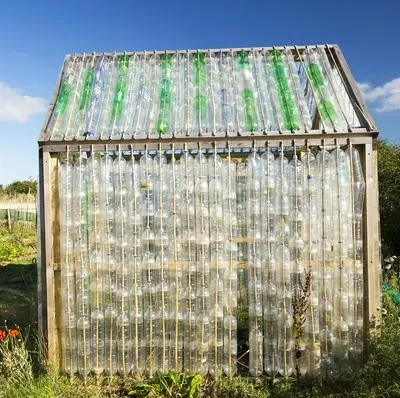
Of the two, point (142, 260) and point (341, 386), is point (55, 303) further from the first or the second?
point (341, 386)

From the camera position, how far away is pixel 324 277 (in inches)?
175

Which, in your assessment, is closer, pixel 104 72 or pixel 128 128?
pixel 128 128

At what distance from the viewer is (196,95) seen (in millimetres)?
5074

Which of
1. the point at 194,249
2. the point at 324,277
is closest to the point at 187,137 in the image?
the point at 194,249

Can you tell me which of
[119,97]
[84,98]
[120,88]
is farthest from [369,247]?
[84,98]

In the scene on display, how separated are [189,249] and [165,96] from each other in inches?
73.2

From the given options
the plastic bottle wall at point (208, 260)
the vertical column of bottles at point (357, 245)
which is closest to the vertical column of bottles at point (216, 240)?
the plastic bottle wall at point (208, 260)

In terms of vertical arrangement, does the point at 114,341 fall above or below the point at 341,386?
above

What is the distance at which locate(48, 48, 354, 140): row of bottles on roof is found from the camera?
15.3 feet

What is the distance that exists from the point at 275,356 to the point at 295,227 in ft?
4.52

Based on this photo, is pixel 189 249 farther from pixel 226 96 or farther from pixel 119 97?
pixel 119 97

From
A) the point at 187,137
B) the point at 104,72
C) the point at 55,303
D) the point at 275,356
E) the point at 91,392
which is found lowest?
the point at 91,392

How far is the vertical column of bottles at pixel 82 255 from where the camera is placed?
4590 mm

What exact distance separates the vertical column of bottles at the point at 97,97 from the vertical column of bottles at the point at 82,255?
0.36 m
